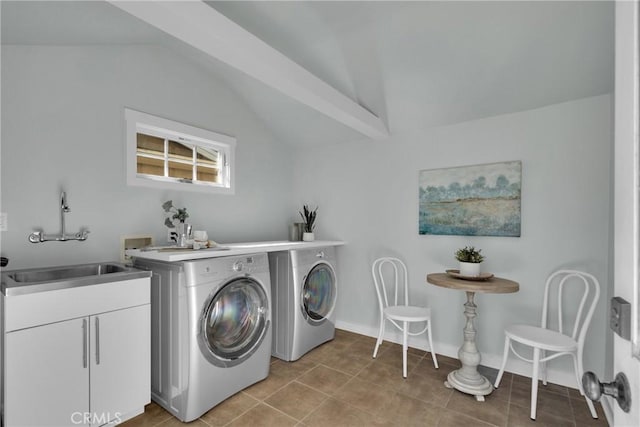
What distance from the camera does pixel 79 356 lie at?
1629 millimetres

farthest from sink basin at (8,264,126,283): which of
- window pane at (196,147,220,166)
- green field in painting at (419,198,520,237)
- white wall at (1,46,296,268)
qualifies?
green field in painting at (419,198,520,237)

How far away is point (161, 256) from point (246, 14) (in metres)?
1.68

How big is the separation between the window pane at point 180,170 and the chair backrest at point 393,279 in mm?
2005

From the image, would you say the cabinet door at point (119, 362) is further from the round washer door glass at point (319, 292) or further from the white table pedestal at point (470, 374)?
the white table pedestal at point (470, 374)

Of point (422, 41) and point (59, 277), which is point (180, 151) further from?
point (422, 41)

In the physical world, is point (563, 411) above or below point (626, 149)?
below

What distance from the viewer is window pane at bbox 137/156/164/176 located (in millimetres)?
2576

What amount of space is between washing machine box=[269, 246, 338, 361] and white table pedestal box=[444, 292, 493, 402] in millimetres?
1231

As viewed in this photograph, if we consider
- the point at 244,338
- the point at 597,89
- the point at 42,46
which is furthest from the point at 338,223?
the point at 42,46

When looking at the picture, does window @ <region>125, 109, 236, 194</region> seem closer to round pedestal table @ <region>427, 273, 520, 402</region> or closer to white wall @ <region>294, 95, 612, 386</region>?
white wall @ <region>294, 95, 612, 386</region>

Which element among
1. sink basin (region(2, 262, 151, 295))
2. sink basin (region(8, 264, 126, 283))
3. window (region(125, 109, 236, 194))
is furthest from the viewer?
window (region(125, 109, 236, 194))

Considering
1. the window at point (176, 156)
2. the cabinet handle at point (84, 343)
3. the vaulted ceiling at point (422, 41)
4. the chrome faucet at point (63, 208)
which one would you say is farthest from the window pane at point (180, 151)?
the cabinet handle at point (84, 343)

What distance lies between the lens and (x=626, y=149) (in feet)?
2.39

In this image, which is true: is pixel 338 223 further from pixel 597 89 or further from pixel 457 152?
pixel 597 89
